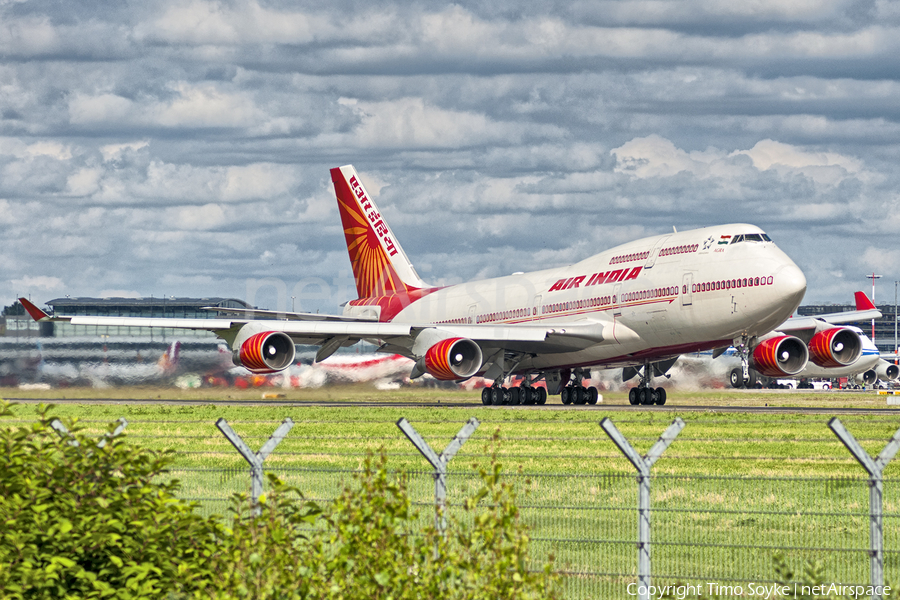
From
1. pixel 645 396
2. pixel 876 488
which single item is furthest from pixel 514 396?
pixel 876 488

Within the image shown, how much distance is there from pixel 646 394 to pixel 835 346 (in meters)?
6.92

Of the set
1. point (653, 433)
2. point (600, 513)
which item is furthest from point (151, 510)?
point (653, 433)

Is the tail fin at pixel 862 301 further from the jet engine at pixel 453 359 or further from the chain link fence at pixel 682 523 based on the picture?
the chain link fence at pixel 682 523

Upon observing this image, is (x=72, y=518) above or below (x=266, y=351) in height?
below

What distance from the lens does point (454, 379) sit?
40219 mm

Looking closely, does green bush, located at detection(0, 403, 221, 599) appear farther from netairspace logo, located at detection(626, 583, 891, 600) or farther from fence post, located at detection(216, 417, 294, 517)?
netairspace logo, located at detection(626, 583, 891, 600)

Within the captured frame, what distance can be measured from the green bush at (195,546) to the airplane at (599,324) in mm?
29517

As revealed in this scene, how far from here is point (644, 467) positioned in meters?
8.56

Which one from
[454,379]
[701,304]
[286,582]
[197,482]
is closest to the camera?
[286,582]

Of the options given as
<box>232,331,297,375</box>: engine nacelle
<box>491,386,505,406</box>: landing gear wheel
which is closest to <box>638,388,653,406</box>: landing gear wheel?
<box>491,386,505,406</box>: landing gear wheel

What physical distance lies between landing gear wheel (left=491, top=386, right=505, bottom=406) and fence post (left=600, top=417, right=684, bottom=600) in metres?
34.5

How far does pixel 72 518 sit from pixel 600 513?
30.0 ft

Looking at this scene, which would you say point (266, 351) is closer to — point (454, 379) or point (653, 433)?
point (454, 379)

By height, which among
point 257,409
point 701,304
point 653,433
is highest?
point 701,304
